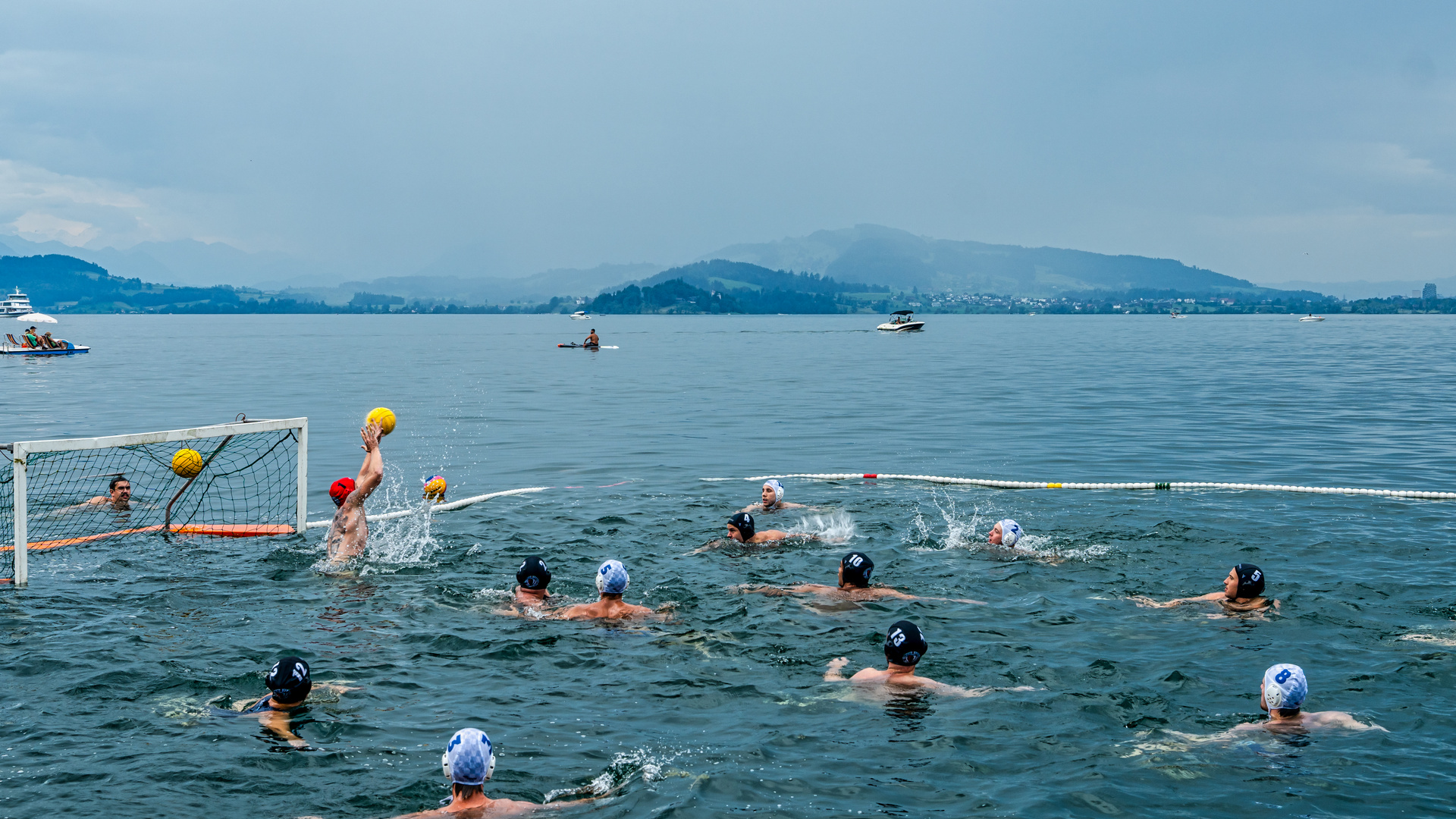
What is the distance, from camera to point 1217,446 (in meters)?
31.6

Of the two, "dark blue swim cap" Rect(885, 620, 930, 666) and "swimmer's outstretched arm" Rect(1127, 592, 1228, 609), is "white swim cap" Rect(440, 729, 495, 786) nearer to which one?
"dark blue swim cap" Rect(885, 620, 930, 666)

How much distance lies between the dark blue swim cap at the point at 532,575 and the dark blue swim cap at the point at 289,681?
158 inches

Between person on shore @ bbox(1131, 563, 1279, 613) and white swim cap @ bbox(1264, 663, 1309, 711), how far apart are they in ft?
13.4

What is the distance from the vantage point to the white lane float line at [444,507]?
20.4 m

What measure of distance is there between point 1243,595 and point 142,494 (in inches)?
924

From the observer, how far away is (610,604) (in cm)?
1388

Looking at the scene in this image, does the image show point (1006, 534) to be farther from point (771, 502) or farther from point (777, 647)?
point (777, 647)

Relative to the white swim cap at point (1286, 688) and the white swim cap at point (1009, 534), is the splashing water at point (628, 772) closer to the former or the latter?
the white swim cap at point (1286, 688)

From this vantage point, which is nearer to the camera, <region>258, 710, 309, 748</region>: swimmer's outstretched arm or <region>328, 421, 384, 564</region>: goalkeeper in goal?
<region>258, 710, 309, 748</region>: swimmer's outstretched arm

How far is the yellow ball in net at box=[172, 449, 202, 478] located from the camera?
17609 millimetres

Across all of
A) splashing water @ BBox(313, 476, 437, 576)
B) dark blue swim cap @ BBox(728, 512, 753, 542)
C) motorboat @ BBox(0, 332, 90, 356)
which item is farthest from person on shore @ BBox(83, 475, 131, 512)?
motorboat @ BBox(0, 332, 90, 356)

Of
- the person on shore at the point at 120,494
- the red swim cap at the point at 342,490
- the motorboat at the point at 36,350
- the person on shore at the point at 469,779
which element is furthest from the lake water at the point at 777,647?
the motorboat at the point at 36,350

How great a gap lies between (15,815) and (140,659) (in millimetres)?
3790

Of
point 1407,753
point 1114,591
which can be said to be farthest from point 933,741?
point 1114,591
